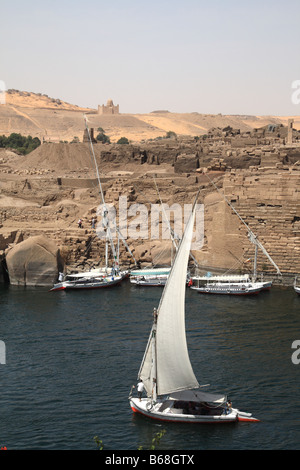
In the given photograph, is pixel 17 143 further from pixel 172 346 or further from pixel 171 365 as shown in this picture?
pixel 171 365

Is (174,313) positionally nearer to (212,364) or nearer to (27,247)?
(212,364)

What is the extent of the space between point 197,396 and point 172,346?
1.44 meters

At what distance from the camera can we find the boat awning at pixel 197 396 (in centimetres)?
2062

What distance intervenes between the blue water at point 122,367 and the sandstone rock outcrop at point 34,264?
244 cm

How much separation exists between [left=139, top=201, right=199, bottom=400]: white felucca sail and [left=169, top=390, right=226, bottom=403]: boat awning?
268 millimetres

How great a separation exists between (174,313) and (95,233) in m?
22.2

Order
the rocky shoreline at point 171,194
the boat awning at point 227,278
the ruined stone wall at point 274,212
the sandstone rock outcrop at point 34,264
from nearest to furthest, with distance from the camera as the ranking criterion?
the boat awning at point 227,278
the ruined stone wall at point 274,212
the sandstone rock outcrop at point 34,264
the rocky shoreline at point 171,194

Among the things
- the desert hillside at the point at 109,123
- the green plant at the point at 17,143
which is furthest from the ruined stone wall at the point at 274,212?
the desert hillside at the point at 109,123

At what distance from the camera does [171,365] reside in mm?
20859

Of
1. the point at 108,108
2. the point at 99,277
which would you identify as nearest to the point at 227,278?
the point at 99,277

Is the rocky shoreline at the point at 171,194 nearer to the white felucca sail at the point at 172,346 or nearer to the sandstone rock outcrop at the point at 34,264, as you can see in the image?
the sandstone rock outcrop at the point at 34,264

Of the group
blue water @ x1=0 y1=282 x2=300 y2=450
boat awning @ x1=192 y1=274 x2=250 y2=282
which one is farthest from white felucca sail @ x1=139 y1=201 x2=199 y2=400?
boat awning @ x1=192 y1=274 x2=250 y2=282

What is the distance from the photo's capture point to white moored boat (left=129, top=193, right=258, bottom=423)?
2058cm
